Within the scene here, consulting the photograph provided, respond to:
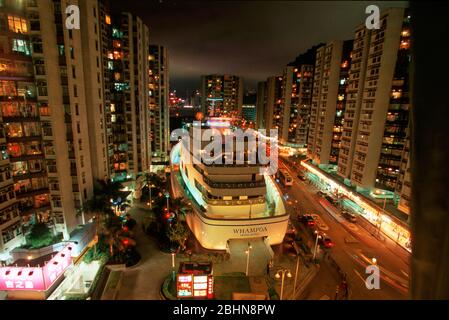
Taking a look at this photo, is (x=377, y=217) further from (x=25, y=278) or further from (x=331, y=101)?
(x=25, y=278)

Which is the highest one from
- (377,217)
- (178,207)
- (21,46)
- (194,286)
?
(21,46)

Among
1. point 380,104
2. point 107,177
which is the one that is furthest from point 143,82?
point 380,104

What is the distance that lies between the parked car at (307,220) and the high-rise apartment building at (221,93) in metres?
122

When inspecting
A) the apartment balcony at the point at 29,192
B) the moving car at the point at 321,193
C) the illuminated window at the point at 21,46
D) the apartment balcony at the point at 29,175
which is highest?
the illuminated window at the point at 21,46

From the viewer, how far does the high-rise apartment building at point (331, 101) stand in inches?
2327

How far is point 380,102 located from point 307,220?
23.3 metres

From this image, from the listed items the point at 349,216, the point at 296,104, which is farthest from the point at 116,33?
the point at 296,104

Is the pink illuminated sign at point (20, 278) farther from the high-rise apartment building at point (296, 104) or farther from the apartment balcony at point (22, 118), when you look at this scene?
the high-rise apartment building at point (296, 104)

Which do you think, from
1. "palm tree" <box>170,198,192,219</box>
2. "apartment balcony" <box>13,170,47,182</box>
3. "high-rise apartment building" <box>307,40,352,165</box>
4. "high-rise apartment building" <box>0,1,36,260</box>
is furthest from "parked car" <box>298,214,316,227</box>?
"apartment balcony" <box>13,170,47,182</box>

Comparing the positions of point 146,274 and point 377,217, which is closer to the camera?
point 146,274

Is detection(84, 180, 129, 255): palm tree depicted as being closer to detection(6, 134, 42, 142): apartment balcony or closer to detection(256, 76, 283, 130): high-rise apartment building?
detection(6, 134, 42, 142): apartment balcony

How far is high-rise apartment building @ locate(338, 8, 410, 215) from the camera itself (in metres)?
38.5

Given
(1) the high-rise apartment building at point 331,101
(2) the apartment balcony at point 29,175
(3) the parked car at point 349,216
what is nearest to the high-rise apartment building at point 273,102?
(1) the high-rise apartment building at point 331,101

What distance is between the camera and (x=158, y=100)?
73.2 meters
